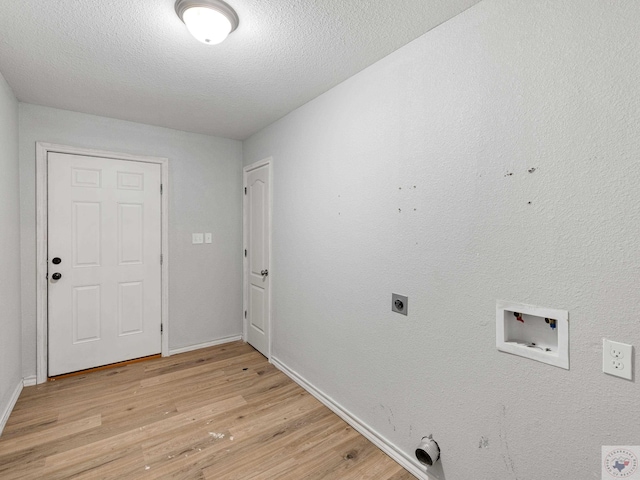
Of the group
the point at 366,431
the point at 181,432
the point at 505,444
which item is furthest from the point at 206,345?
the point at 505,444

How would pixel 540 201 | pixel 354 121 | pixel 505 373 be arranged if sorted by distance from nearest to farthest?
pixel 540 201, pixel 505 373, pixel 354 121

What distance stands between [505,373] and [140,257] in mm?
3223

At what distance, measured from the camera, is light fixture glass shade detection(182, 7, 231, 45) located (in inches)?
57.6

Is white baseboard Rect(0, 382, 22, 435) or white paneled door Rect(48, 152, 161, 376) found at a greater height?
white paneled door Rect(48, 152, 161, 376)

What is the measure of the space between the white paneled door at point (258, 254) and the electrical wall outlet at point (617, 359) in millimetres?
2568

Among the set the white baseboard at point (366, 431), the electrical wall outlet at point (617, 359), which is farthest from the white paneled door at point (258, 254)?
the electrical wall outlet at point (617, 359)

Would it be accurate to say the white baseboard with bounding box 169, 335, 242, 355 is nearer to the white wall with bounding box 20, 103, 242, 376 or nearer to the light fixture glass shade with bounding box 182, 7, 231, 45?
the white wall with bounding box 20, 103, 242, 376

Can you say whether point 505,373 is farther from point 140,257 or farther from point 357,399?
point 140,257

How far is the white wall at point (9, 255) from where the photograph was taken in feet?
7.06

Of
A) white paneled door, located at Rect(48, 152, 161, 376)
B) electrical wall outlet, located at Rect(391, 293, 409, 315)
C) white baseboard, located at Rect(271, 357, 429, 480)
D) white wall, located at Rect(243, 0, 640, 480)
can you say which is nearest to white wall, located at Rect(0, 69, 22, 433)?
white paneled door, located at Rect(48, 152, 161, 376)

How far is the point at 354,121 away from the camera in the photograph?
7.02 feet

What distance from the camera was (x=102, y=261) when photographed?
301 centimetres

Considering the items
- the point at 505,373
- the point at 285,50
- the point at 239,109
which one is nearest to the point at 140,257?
the point at 239,109

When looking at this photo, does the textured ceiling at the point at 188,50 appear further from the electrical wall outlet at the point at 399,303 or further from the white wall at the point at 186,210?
the electrical wall outlet at the point at 399,303
